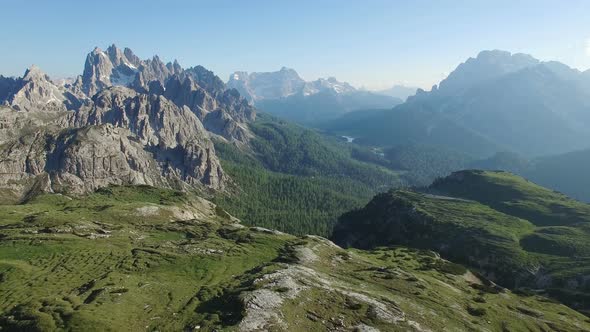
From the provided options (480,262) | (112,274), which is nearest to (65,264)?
(112,274)

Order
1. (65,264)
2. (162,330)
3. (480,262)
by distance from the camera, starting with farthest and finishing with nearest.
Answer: (480,262) → (65,264) → (162,330)

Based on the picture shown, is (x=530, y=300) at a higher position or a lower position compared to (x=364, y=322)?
lower

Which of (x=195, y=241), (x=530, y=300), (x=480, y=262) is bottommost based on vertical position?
(x=480, y=262)

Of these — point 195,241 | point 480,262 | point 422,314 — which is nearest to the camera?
point 422,314

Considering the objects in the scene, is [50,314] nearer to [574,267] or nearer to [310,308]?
[310,308]

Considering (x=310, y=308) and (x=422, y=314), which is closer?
(x=310, y=308)

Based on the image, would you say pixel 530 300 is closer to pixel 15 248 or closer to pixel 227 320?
pixel 227 320

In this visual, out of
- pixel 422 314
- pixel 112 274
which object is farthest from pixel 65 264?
pixel 422 314
